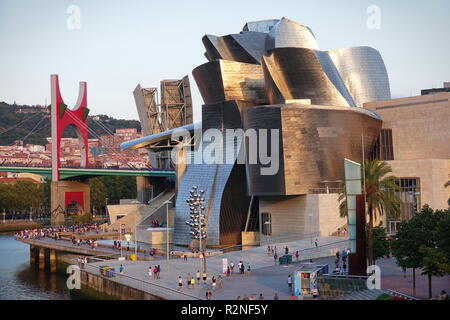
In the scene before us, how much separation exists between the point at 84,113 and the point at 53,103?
7372 millimetres

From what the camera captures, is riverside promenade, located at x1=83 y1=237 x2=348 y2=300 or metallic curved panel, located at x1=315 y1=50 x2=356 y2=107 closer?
riverside promenade, located at x1=83 y1=237 x2=348 y2=300

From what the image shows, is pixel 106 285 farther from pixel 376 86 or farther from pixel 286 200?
pixel 376 86

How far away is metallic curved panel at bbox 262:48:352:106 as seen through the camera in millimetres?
58031

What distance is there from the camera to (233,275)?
38562 millimetres

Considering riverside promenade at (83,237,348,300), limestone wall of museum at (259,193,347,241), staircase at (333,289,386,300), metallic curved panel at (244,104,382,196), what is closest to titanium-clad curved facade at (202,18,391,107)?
metallic curved panel at (244,104,382,196)

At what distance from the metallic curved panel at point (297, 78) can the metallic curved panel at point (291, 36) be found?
2.81 metres

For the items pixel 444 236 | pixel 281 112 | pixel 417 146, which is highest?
pixel 281 112

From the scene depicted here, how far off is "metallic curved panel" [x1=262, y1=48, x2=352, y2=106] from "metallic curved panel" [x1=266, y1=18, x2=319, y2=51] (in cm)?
281

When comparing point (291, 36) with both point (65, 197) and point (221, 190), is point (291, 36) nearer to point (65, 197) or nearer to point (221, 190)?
point (221, 190)

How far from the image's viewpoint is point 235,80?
63.3 metres

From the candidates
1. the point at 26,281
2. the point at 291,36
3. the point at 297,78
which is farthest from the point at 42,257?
the point at 291,36

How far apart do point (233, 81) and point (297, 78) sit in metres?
7.08

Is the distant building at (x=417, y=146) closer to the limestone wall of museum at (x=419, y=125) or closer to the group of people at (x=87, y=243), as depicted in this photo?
the limestone wall of museum at (x=419, y=125)

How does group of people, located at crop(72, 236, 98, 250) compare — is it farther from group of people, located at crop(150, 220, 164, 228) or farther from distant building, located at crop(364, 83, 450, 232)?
distant building, located at crop(364, 83, 450, 232)
